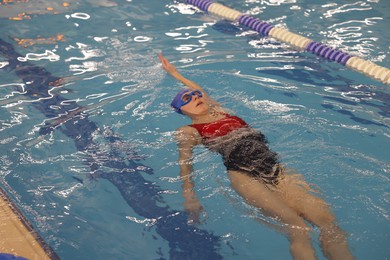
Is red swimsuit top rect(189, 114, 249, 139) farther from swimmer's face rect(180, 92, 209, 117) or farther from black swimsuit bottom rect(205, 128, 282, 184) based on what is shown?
swimmer's face rect(180, 92, 209, 117)

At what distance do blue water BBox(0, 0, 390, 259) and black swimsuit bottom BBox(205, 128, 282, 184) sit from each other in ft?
0.51

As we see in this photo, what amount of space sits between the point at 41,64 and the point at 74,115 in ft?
4.13

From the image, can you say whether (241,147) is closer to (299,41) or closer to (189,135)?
(189,135)

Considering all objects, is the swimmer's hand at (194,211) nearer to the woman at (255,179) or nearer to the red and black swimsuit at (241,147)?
the woman at (255,179)

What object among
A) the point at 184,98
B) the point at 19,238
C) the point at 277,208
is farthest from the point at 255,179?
the point at 19,238

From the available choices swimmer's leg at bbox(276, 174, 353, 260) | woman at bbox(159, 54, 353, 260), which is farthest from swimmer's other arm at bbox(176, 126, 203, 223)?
swimmer's leg at bbox(276, 174, 353, 260)

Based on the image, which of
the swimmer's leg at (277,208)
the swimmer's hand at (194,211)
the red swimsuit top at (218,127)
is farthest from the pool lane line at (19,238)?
the red swimsuit top at (218,127)

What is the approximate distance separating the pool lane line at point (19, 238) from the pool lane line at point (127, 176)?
2.14 ft

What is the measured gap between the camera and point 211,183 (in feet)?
12.6

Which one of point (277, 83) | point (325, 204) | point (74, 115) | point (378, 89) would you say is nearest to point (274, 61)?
point (277, 83)

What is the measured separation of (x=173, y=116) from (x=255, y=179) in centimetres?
139

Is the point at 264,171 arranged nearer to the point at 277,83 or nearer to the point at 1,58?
the point at 277,83

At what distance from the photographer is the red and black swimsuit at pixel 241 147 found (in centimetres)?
370

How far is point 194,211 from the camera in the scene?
3.61 m
